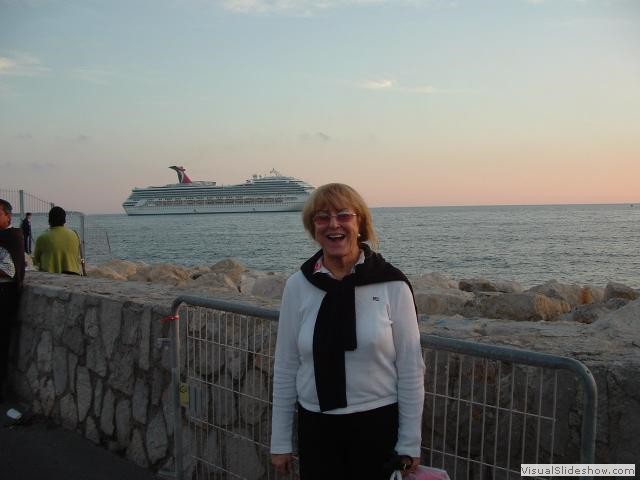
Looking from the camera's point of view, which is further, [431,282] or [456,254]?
[456,254]

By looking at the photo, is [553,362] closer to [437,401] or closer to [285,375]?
[437,401]

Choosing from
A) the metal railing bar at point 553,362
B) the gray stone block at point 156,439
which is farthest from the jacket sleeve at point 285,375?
the gray stone block at point 156,439

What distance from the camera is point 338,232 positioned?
215cm

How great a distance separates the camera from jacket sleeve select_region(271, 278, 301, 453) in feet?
7.18

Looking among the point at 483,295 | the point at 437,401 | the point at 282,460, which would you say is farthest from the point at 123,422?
the point at 483,295

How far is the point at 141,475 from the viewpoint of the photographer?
A: 3770 mm

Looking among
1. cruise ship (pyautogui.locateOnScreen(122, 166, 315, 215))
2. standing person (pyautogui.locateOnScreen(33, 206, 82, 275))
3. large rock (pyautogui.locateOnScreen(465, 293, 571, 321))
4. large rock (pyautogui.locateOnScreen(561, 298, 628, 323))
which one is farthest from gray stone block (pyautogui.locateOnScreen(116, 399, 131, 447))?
cruise ship (pyautogui.locateOnScreen(122, 166, 315, 215))

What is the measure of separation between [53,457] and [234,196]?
309 ft

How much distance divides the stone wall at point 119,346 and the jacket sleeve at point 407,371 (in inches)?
27.9

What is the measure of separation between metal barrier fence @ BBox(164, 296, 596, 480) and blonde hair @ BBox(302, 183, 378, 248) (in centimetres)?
48

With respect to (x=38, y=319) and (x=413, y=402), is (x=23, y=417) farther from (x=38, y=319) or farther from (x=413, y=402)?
(x=413, y=402)

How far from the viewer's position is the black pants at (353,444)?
202 centimetres

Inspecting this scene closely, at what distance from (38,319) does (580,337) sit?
4.18 meters

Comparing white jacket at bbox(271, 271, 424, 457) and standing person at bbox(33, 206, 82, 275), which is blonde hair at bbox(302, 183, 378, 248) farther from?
standing person at bbox(33, 206, 82, 275)
